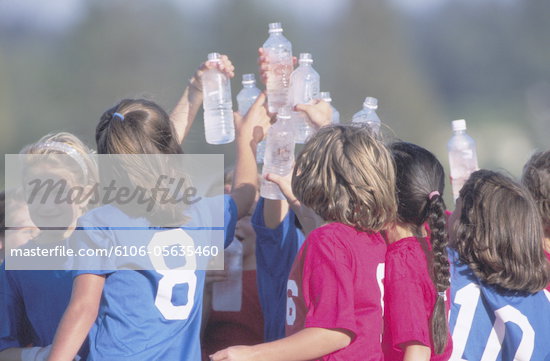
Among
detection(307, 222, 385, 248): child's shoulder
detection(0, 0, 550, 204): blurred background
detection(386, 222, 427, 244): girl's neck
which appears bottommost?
detection(386, 222, 427, 244): girl's neck

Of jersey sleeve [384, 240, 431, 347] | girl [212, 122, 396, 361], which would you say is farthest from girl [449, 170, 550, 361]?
girl [212, 122, 396, 361]

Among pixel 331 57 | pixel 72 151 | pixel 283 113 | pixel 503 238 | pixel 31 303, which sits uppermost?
pixel 331 57

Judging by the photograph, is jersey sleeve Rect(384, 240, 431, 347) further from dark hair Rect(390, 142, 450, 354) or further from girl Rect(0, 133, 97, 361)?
girl Rect(0, 133, 97, 361)

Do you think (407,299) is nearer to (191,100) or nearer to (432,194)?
(432,194)

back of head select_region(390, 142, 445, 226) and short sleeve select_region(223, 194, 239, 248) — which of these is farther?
short sleeve select_region(223, 194, 239, 248)

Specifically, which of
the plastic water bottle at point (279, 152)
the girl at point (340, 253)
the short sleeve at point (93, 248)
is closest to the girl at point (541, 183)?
the girl at point (340, 253)

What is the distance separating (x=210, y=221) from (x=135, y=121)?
1.68ft

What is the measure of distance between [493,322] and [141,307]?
53.7 inches

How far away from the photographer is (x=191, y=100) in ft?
11.9

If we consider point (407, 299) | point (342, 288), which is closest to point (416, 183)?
point (407, 299)

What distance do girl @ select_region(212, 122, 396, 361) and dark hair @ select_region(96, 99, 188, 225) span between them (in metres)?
0.53

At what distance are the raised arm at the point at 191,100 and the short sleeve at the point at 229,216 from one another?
20.1 inches

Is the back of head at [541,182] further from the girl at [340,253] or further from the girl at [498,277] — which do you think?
the girl at [340,253]

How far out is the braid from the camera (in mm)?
2693
